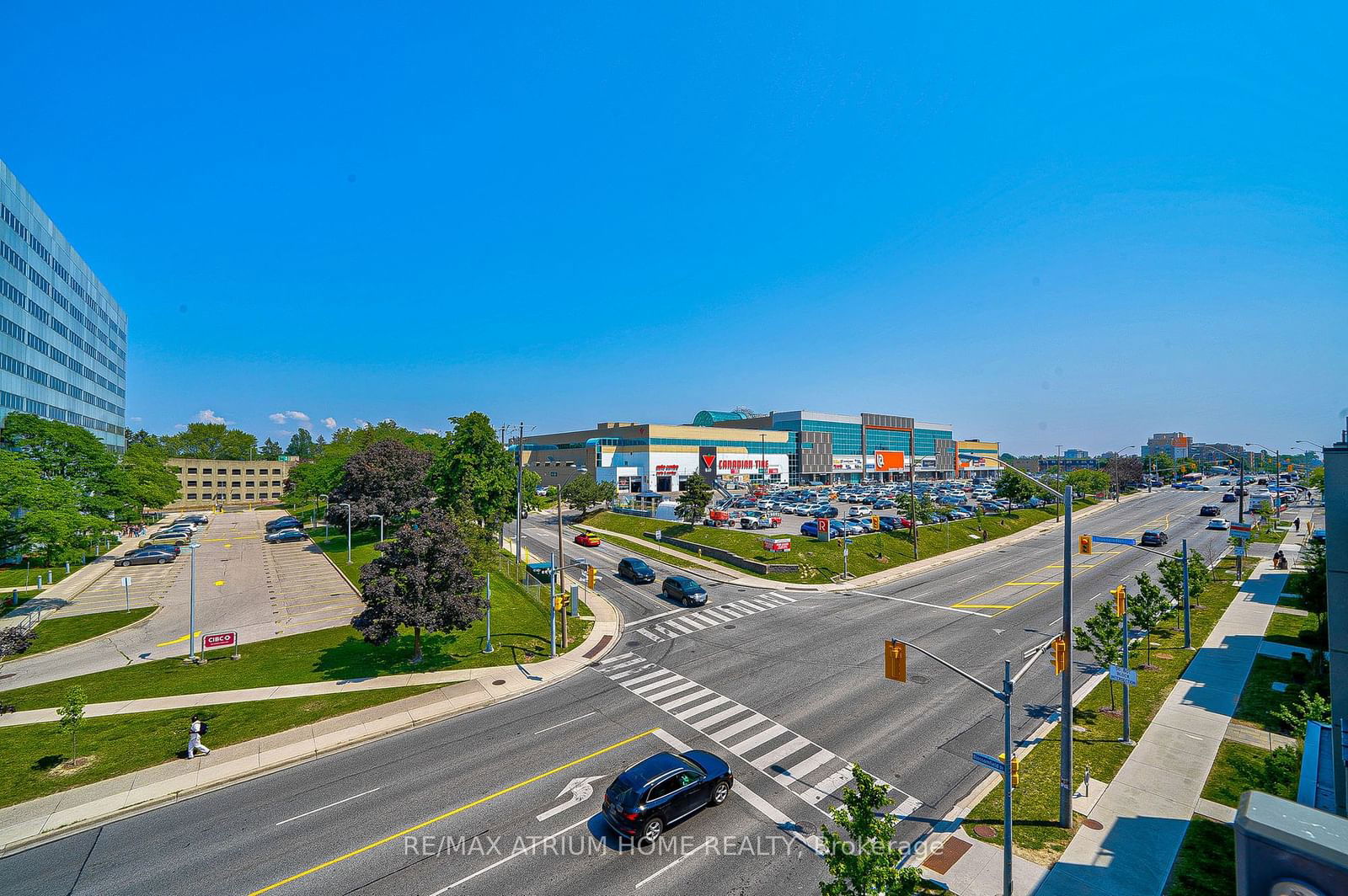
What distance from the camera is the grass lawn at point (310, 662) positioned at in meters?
22.9

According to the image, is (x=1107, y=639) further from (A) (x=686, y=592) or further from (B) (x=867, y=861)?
(A) (x=686, y=592)

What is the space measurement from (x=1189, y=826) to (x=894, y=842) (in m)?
7.22

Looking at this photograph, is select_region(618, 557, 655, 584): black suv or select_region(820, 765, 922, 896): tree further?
select_region(618, 557, 655, 584): black suv

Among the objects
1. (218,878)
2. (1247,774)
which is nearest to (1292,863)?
(1247,774)

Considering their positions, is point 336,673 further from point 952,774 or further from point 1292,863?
point 1292,863

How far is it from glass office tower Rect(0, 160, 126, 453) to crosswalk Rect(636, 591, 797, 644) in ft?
207

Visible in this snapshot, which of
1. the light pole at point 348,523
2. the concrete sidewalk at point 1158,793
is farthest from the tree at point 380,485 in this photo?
the concrete sidewalk at point 1158,793

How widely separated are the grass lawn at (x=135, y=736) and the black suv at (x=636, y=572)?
2100cm

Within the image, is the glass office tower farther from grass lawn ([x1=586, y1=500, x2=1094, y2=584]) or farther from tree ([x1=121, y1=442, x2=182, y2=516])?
grass lawn ([x1=586, y1=500, x2=1094, y2=584])

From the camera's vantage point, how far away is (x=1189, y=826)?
13102 mm

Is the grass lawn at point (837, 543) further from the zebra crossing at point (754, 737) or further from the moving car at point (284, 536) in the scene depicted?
the moving car at point (284, 536)

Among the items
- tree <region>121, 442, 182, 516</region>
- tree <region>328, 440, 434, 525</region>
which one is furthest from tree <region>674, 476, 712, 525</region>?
tree <region>121, 442, 182, 516</region>

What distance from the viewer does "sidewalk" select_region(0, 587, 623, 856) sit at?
14.7 metres

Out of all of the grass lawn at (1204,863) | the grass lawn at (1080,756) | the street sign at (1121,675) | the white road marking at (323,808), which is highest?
the street sign at (1121,675)
